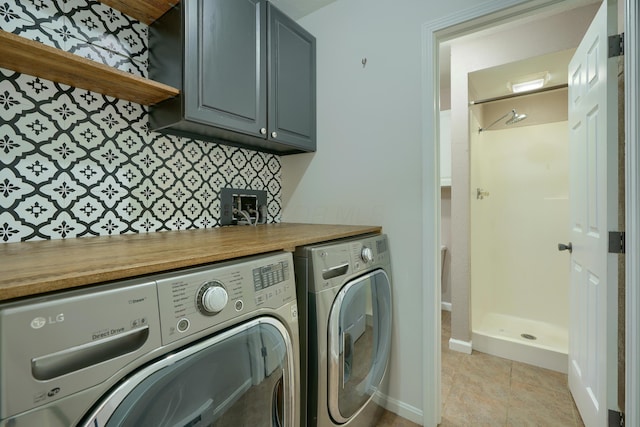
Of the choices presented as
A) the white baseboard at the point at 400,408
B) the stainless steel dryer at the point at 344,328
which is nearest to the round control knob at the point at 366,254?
the stainless steel dryer at the point at 344,328

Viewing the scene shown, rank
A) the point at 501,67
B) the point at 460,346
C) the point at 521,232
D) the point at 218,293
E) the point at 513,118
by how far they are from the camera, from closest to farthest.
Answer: the point at 218,293
the point at 501,67
the point at 460,346
the point at 513,118
the point at 521,232

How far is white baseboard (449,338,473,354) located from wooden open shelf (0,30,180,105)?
2.63 m

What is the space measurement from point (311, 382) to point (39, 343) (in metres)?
0.88

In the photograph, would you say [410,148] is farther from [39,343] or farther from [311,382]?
[39,343]

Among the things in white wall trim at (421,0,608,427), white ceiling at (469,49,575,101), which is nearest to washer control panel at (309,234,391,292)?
white wall trim at (421,0,608,427)

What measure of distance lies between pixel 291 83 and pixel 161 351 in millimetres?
1571

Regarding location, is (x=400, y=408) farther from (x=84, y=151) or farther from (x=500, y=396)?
(x=84, y=151)

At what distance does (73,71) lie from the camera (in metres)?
1.02

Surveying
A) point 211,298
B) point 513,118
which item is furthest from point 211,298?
point 513,118

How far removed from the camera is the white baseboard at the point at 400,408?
1.56 m

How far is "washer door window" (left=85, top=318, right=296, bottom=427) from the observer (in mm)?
592

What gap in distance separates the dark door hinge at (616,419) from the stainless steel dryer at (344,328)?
952 millimetres

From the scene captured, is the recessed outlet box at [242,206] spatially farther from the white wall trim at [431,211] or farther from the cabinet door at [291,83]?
the white wall trim at [431,211]

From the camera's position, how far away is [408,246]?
1.62 m
